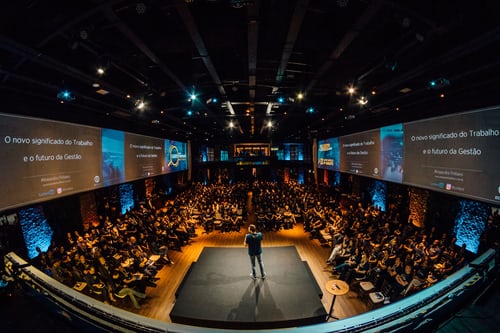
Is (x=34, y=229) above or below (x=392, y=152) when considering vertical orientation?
below

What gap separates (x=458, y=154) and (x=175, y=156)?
1496cm

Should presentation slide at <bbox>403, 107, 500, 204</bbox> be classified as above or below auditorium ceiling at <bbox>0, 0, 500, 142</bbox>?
below

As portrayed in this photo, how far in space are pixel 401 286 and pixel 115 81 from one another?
9.44 m

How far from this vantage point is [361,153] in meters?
10.1

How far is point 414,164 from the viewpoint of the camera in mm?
6871

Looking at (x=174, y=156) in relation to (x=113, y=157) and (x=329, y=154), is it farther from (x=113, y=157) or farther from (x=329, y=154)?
(x=329, y=154)

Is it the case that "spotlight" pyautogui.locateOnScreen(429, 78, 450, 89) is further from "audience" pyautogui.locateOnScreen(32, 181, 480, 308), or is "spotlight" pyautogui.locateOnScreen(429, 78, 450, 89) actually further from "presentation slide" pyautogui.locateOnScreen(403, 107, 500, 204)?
"audience" pyautogui.locateOnScreen(32, 181, 480, 308)

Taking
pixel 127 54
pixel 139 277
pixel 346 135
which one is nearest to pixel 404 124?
pixel 346 135

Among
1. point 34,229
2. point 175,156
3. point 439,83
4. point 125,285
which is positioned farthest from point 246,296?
point 175,156

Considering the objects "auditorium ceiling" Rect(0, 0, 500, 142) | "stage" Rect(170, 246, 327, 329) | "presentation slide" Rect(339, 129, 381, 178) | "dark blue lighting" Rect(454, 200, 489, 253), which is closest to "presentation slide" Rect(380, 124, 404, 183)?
"presentation slide" Rect(339, 129, 381, 178)

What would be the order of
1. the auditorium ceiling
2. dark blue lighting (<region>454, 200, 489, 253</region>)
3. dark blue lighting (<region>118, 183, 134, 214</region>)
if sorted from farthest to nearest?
dark blue lighting (<region>118, 183, 134, 214</region>)
dark blue lighting (<region>454, 200, 489, 253</region>)
the auditorium ceiling

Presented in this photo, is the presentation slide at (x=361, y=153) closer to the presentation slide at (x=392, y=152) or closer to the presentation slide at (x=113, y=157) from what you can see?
the presentation slide at (x=392, y=152)

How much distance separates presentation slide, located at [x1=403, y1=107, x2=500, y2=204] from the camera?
460 cm

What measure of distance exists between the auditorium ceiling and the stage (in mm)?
5533
